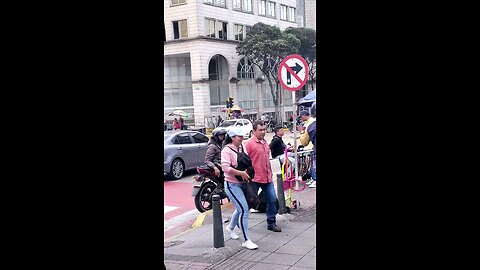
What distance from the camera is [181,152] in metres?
9.77

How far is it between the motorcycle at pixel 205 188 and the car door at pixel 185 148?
3.38 meters

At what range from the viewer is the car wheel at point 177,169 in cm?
954

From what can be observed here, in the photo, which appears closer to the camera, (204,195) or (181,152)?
(204,195)

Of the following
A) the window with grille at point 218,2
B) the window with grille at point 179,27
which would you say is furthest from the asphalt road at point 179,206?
the window with grille at point 179,27

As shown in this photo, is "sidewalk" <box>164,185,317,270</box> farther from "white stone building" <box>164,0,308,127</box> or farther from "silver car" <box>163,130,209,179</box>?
"white stone building" <box>164,0,308,127</box>

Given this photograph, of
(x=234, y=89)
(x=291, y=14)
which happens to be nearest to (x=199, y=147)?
(x=291, y=14)

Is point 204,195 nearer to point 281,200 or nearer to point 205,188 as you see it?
point 205,188

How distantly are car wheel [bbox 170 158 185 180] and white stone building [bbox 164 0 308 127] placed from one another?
14.6 feet

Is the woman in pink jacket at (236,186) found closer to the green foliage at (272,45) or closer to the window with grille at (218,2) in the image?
the window with grille at (218,2)

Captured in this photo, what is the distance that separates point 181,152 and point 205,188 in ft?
11.5
